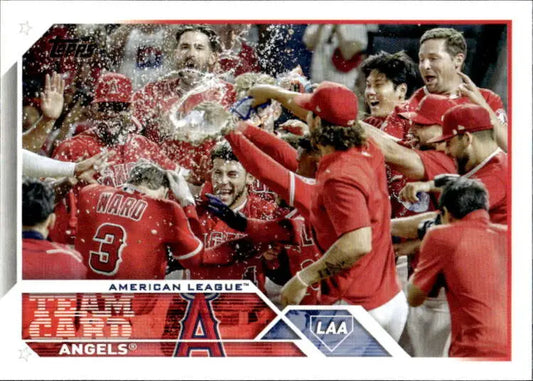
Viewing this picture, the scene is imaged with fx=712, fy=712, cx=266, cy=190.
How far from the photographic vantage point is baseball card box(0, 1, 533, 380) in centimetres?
286

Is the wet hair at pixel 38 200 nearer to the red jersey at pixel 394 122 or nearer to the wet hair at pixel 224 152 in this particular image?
the wet hair at pixel 224 152

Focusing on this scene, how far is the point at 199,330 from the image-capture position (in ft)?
9.53

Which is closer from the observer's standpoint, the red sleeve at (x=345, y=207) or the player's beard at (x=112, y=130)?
the red sleeve at (x=345, y=207)

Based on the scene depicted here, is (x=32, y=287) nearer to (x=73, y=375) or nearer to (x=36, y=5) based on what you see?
(x=73, y=375)

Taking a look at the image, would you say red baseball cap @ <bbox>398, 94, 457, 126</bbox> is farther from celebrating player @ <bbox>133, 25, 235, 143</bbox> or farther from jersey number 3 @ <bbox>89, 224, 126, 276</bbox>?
jersey number 3 @ <bbox>89, 224, 126, 276</bbox>

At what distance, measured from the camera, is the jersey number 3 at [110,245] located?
2887 millimetres

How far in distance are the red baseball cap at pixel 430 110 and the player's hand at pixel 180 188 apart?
917 mm

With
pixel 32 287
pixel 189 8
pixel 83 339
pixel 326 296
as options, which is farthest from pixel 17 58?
pixel 326 296

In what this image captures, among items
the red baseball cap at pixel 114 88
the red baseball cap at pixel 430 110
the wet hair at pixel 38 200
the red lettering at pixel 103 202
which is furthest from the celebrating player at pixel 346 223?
the wet hair at pixel 38 200

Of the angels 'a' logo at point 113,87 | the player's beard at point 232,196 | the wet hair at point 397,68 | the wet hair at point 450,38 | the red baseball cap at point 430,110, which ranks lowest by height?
the player's beard at point 232,196

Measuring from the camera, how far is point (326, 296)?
2.87 meters

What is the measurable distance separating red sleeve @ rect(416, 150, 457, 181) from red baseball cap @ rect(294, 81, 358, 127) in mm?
344

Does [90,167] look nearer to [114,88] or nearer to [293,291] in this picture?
[114,88]

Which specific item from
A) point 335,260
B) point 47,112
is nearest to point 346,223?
point 335,260
